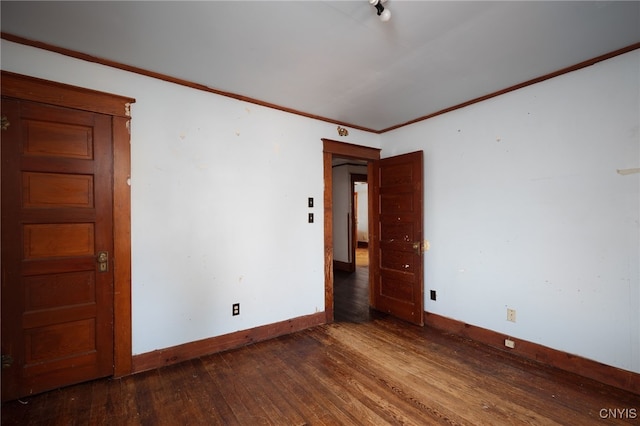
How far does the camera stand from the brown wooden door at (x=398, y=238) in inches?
133

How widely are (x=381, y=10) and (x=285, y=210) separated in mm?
2048

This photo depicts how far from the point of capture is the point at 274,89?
2.70m

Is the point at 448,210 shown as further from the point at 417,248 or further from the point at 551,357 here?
the point at 551,357

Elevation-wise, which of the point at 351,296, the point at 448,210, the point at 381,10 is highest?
the point at 381,10

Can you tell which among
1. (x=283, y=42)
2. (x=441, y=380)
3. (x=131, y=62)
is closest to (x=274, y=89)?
(x=283, y=42)

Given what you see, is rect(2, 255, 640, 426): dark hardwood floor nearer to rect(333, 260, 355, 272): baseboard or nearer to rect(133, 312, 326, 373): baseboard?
rect(133, 312, 326, 373): baseboard

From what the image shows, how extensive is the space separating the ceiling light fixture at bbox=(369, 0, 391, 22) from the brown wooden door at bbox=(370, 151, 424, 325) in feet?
6.33

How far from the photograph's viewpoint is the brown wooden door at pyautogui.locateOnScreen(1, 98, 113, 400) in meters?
1.93

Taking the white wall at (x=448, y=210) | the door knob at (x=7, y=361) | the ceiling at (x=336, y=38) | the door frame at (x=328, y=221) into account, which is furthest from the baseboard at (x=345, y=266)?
the door knob at (x=7, y=361)

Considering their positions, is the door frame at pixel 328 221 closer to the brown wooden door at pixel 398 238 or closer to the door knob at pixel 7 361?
the brown wooden door at pixel 398 238

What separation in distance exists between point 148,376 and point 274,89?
105 inches

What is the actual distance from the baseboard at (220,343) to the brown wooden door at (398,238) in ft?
3.16

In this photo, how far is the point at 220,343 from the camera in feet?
8.86

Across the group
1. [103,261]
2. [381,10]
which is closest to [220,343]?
[103,261]
